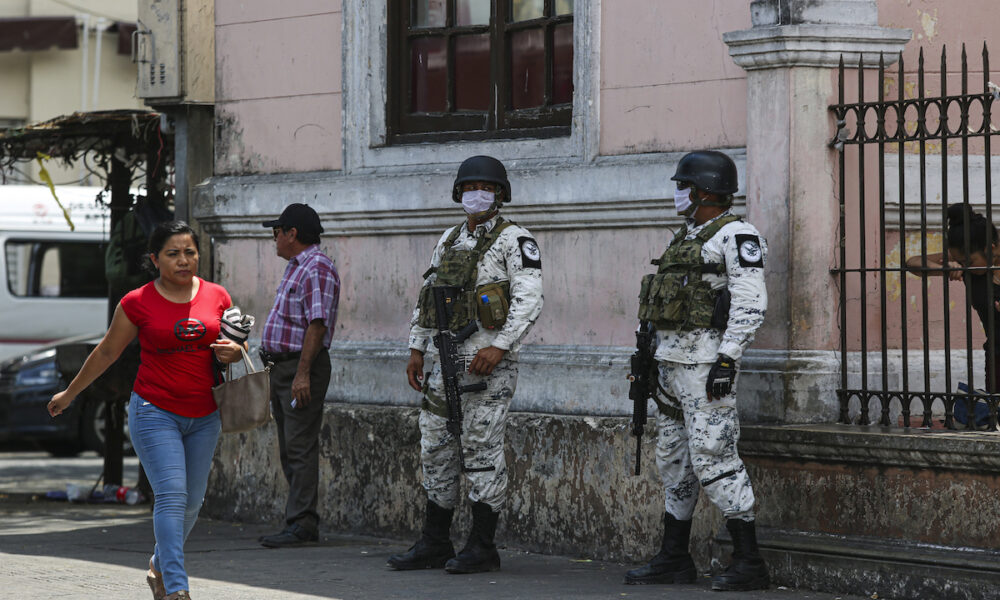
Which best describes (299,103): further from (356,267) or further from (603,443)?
(603,443)

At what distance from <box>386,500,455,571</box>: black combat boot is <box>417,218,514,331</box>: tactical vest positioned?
91 centimetres

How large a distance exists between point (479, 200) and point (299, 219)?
162 centimetres

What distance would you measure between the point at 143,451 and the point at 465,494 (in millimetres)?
2650

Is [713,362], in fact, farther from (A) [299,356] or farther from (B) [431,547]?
(A) [299,356]

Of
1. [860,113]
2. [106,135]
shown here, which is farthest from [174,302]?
[106,135]

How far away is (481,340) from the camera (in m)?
7.92

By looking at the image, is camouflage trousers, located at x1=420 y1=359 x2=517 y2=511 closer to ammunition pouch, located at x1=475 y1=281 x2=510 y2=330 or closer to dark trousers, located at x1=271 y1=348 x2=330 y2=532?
ammunition pouch, located at x1=475 y1=281 x2=510 y2=330

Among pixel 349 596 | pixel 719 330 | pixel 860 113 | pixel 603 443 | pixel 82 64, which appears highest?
pixel 82 64

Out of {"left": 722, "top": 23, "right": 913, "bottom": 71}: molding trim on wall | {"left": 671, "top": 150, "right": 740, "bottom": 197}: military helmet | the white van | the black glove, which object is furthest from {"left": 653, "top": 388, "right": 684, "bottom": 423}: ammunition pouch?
the white van

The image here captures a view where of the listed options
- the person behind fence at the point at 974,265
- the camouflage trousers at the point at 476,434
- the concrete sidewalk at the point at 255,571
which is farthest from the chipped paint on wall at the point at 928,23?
the concrete sidewalk at the point at 255,571

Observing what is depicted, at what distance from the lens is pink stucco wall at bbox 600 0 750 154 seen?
8.16m

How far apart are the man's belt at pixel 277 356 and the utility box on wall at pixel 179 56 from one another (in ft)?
7.27

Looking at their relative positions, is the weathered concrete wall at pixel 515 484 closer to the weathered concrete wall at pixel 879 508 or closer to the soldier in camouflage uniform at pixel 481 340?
the weathered concrete wall at pixel 879 508

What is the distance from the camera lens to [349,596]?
7.36m
